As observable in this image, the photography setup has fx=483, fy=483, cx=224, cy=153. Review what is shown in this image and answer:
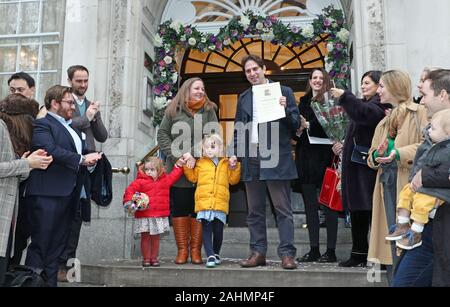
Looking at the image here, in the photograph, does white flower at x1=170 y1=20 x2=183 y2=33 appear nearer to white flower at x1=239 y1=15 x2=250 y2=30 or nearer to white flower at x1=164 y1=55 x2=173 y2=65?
white flower at x1=164 y1=55 x2=173 y2=65

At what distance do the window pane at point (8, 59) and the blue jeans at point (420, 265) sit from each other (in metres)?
6.59

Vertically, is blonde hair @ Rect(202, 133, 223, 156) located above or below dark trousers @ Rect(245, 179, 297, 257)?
above

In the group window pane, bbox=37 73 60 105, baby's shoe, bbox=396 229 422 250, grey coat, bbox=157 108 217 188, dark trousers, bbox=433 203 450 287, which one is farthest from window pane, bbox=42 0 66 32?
dark trousers, bbox=433 203 450 287

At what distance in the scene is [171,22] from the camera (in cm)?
785

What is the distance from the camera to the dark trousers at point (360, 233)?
4648 mm

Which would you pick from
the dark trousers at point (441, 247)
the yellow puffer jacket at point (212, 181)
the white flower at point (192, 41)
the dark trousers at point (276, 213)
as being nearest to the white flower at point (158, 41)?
the white flower at point (192, 41)

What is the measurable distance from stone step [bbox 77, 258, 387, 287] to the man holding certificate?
286 mm

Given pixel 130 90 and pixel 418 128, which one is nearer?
pixel 418 128

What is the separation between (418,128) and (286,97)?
147cm

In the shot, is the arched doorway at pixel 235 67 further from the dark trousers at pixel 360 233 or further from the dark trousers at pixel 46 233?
the dark trousers at pixel 46 233

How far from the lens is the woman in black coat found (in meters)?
4.29

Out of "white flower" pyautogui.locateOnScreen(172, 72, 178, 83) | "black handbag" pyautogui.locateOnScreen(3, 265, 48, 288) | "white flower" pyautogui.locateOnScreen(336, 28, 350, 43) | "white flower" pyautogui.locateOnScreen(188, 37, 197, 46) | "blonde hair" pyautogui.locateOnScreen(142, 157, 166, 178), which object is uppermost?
"white flower" pyautogui.locateOnScreen(188, 37, 197, 46)
